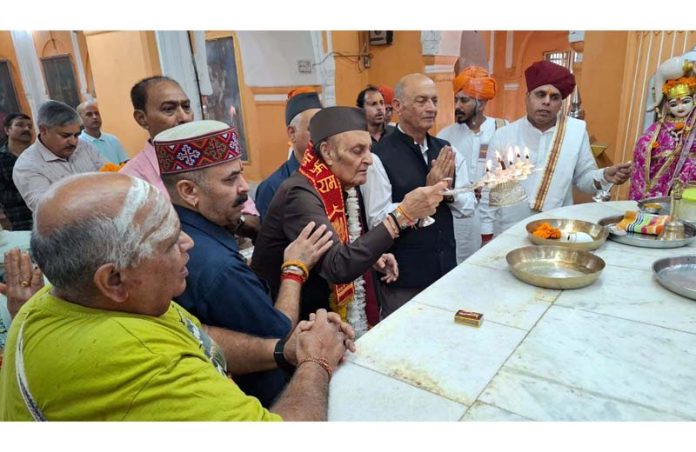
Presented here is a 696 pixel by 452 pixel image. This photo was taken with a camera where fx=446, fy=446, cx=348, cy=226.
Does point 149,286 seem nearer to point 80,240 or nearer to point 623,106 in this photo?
point 80,240

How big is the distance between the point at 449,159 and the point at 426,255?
0.62m

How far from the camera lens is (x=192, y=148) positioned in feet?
5.28

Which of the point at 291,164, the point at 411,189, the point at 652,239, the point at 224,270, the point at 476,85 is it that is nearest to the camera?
the point at 224,270

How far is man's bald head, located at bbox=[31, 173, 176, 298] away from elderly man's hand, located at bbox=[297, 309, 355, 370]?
24.0 inches

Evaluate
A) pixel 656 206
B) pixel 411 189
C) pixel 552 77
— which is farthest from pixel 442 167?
pixel 656 206

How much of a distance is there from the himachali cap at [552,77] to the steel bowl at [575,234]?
3.80 ft

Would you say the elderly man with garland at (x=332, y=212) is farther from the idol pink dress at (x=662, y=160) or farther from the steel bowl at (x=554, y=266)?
the idol pink dress at (x=662, y=160)

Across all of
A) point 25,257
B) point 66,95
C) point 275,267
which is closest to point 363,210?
point 275,267

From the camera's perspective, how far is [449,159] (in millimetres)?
2639

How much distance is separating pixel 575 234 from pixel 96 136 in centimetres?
498

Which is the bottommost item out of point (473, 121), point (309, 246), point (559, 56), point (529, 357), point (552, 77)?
point (529, 357)

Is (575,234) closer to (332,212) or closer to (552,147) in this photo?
(552,147)

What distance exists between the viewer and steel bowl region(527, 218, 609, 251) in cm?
229

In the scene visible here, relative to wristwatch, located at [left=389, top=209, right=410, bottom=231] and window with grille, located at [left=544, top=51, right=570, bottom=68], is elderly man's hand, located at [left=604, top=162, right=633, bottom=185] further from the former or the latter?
window with grille, located at [left=544, top=51, right=570, bottom=68]
